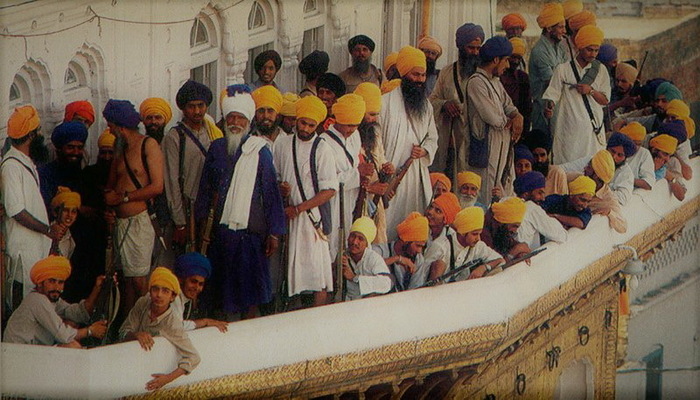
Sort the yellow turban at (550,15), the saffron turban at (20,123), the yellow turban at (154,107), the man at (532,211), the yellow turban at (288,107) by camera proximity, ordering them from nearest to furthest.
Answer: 1. the saffron turban at (20,123)
2. the yellow turban at (154,107)
3. the yellow turban at (288,107)
4. the man at (532,211)
5. the yellow turban at (550,15)

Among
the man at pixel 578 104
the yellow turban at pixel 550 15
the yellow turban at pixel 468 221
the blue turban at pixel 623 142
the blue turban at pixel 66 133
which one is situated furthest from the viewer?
the blue turban at pixel 623 142

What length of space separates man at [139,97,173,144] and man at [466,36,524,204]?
1978 mm

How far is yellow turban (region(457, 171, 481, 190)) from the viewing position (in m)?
11.2

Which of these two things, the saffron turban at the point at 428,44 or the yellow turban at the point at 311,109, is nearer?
the yellow turban at the point at 311,109

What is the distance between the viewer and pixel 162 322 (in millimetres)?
9781

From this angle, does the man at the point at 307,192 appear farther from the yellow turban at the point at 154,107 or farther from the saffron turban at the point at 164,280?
the saffron turban at the point at 164,280

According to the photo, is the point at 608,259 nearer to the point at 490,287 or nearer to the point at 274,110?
the point at 490,287

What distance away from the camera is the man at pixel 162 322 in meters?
9.77

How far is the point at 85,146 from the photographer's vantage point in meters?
9.90

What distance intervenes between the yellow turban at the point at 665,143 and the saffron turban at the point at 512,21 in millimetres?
1093

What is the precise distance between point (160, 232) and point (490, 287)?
191 cm

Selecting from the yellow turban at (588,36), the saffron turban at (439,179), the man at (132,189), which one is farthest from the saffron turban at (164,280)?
the yellow turban at (588,36)

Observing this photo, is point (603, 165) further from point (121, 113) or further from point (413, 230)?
point (121, 113)

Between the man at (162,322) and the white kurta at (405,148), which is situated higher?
the white kurta at (405,148)
